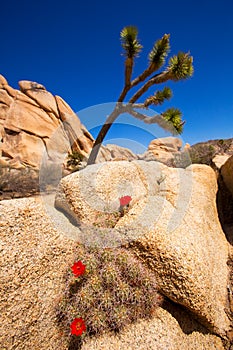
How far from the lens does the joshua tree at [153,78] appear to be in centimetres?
824

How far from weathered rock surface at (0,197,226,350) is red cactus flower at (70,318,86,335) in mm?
275

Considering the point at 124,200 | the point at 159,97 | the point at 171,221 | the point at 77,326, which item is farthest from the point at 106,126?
the point at 77,326

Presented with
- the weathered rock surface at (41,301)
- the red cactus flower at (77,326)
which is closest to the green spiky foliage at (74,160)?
the weathered rock surface at (41,301)

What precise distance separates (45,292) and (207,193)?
142 inches

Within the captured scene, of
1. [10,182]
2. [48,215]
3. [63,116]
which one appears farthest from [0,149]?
[48,215]

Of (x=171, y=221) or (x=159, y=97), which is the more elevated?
(x=159, y=97)

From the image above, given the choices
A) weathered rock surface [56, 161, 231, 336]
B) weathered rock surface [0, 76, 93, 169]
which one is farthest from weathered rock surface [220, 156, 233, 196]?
weathered rock surface [0, 76, 93, 169]

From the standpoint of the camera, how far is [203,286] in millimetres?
2439

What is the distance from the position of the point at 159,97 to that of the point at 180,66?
146 cm

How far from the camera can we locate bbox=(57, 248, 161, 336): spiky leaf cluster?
2.23 m

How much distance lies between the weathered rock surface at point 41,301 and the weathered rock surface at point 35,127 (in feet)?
41.6

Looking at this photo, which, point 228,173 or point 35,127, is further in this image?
point 35,127

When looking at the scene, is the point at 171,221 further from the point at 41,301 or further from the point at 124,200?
the point at 41,301

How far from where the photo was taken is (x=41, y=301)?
7.14 ft
